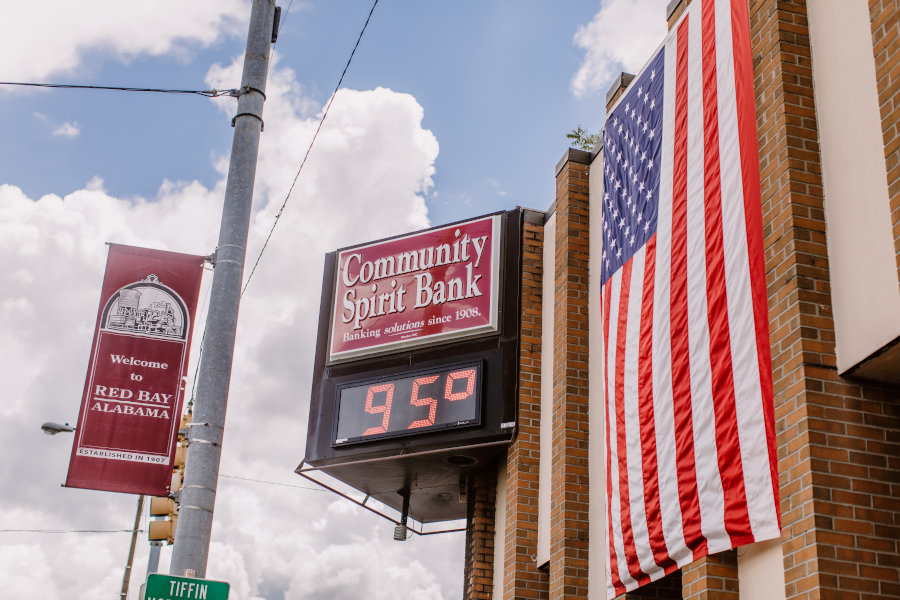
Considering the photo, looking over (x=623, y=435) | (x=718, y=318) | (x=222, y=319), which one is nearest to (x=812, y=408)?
(x=718, y=318)

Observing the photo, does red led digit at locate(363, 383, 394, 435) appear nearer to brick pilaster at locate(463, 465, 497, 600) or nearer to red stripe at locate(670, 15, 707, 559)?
brick pilaster at locate(463, 465, 497, 600)

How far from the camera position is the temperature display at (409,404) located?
1362cm

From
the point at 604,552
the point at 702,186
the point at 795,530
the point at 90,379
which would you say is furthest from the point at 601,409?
the point at 90,379

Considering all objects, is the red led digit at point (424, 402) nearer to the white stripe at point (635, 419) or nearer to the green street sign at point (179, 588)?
the white stripe at point (635, 419)

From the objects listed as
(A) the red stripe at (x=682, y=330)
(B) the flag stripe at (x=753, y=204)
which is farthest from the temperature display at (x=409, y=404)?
(B) the flag stripe at (x=753, y=204)

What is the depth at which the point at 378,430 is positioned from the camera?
14.1 meters

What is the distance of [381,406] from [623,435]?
4.84m

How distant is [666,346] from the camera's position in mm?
9406

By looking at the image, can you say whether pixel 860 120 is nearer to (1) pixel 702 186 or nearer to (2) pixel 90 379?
(1) pixel 702 186

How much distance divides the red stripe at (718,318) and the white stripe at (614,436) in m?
2.04

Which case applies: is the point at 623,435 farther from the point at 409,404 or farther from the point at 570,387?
the point at 409,404

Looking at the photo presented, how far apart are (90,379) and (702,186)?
228 inches

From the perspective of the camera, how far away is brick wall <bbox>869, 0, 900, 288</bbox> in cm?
695

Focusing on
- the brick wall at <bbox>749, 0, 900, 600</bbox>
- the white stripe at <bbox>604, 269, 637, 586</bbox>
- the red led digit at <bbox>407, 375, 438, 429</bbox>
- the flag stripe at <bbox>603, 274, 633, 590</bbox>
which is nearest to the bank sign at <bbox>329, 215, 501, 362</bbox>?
the red led digit at <bbox>407, 375, 438, 429</bbox>
